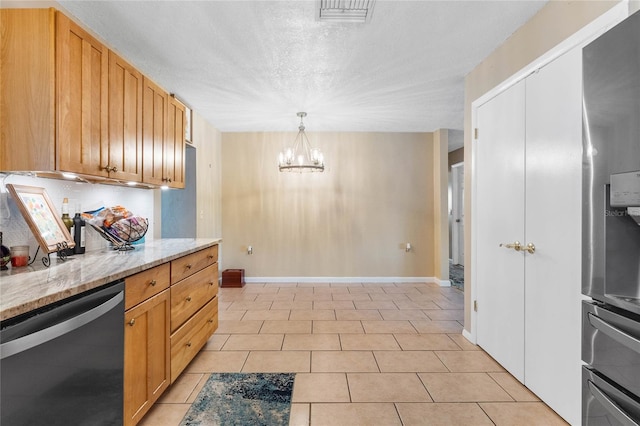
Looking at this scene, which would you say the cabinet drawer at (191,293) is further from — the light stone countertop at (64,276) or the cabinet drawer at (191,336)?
the light stone countertop at (64,276)

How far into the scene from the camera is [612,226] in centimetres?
108

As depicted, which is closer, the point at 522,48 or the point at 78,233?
the point at 78,233

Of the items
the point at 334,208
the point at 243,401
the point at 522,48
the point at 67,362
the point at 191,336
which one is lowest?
the point at 243,401

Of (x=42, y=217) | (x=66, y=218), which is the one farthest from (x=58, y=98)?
(x=66, y=218)

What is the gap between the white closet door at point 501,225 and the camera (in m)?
2.25

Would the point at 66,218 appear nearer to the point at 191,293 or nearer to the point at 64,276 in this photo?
the point at 64,276

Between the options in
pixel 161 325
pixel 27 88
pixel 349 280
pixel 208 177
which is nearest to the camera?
pixel 27 88

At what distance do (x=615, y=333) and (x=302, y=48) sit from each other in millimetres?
2595

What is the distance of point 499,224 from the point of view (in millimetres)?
2490

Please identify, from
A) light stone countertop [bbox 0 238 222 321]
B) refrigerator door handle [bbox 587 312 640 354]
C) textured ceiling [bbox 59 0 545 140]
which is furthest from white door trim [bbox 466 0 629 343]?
light stone countertop [bbox 0 238 222 321]

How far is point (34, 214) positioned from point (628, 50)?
2.74 m

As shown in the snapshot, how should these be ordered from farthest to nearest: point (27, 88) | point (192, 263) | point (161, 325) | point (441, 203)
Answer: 1. point (441, 203)
2. point (192, 263)
3. point (161, 325)
4. point (27, 88)

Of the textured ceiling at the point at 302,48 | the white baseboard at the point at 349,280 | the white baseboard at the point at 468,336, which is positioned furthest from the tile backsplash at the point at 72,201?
the white baseboard at the point at 468,336

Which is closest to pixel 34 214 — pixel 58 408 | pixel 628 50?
pixel 58 408
